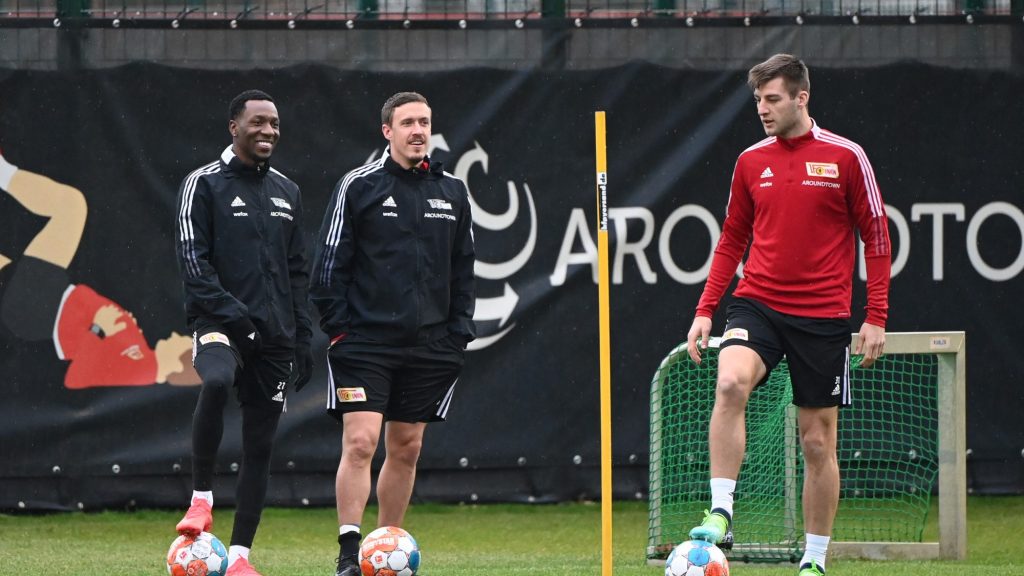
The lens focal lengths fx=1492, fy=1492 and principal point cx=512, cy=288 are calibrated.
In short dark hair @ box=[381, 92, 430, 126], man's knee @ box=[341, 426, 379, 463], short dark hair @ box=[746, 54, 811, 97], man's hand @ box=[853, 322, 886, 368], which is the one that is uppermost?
short dark hair @ box=[746, 54, 811, 97]

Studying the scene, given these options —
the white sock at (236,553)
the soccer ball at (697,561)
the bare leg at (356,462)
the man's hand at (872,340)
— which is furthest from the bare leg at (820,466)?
the white sock at (236,553)

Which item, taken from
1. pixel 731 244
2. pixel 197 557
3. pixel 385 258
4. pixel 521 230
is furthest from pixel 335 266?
pixel 521 230

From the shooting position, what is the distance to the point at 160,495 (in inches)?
360

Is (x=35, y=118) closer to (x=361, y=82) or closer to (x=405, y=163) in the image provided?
(x=361, y=82)

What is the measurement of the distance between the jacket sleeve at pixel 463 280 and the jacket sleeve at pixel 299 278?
0.65 m

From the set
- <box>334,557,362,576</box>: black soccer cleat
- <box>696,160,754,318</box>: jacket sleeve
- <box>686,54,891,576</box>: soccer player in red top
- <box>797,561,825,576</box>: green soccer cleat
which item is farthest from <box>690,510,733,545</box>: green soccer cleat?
<box>334,557,362,576</box>: black soccer cleat

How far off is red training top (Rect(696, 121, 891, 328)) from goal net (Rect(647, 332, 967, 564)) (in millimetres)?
1482

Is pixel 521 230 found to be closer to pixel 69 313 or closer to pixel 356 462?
pixel 69 313

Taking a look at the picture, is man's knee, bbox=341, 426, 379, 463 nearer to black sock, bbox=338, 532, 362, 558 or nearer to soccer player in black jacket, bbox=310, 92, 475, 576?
soccer player in black jacket, bbox=310, 92, 475, 576

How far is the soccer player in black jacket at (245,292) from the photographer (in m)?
6.17

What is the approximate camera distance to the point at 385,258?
6.46 meters

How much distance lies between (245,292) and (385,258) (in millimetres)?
615

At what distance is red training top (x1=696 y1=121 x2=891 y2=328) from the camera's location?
6.10 metres

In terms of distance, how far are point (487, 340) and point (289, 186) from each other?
2.84m
